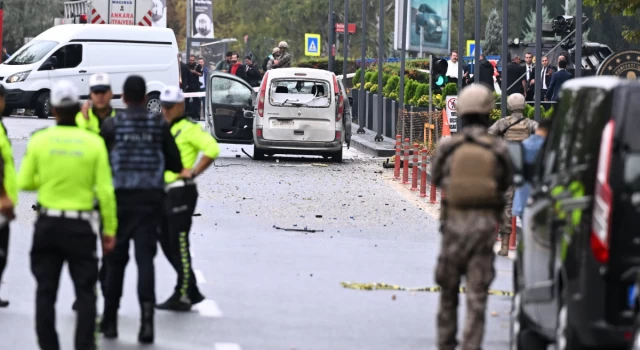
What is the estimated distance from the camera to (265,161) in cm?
3055

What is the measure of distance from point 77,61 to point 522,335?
3248 centimetres

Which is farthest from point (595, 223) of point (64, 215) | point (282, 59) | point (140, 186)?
point (282, 59)

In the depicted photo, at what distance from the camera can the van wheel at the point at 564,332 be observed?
769cm

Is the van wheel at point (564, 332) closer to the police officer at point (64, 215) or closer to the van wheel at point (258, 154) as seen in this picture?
the police officer at point (64, 215)

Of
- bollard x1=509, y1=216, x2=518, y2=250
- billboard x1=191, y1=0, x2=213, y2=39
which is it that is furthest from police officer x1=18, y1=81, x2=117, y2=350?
billboard x1=191, y1=0, x2=213, y2=39

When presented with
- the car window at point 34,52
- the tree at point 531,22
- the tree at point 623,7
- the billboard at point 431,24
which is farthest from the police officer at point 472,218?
the tree at point 531,22

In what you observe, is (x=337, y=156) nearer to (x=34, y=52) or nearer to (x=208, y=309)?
(x=34, y=52)

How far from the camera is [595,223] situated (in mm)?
7453

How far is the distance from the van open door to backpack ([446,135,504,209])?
22.0 meters

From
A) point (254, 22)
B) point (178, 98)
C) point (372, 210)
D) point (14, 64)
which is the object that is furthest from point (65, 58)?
point (254, 22)

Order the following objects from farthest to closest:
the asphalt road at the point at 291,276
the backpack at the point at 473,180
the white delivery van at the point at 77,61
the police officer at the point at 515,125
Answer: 1. the white delivery van at the point at 77,61
2. the police officer at the point at 515,125
3. the asphalt road at the point at 291,276
4. the backpack at the point at 473,180

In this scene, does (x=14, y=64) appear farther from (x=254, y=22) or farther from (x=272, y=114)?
(x=254, y=22)

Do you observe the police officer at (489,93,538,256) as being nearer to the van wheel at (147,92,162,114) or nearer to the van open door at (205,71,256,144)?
the van open door at (205,71,256,144)

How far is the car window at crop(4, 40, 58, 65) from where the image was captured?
40969 mm
